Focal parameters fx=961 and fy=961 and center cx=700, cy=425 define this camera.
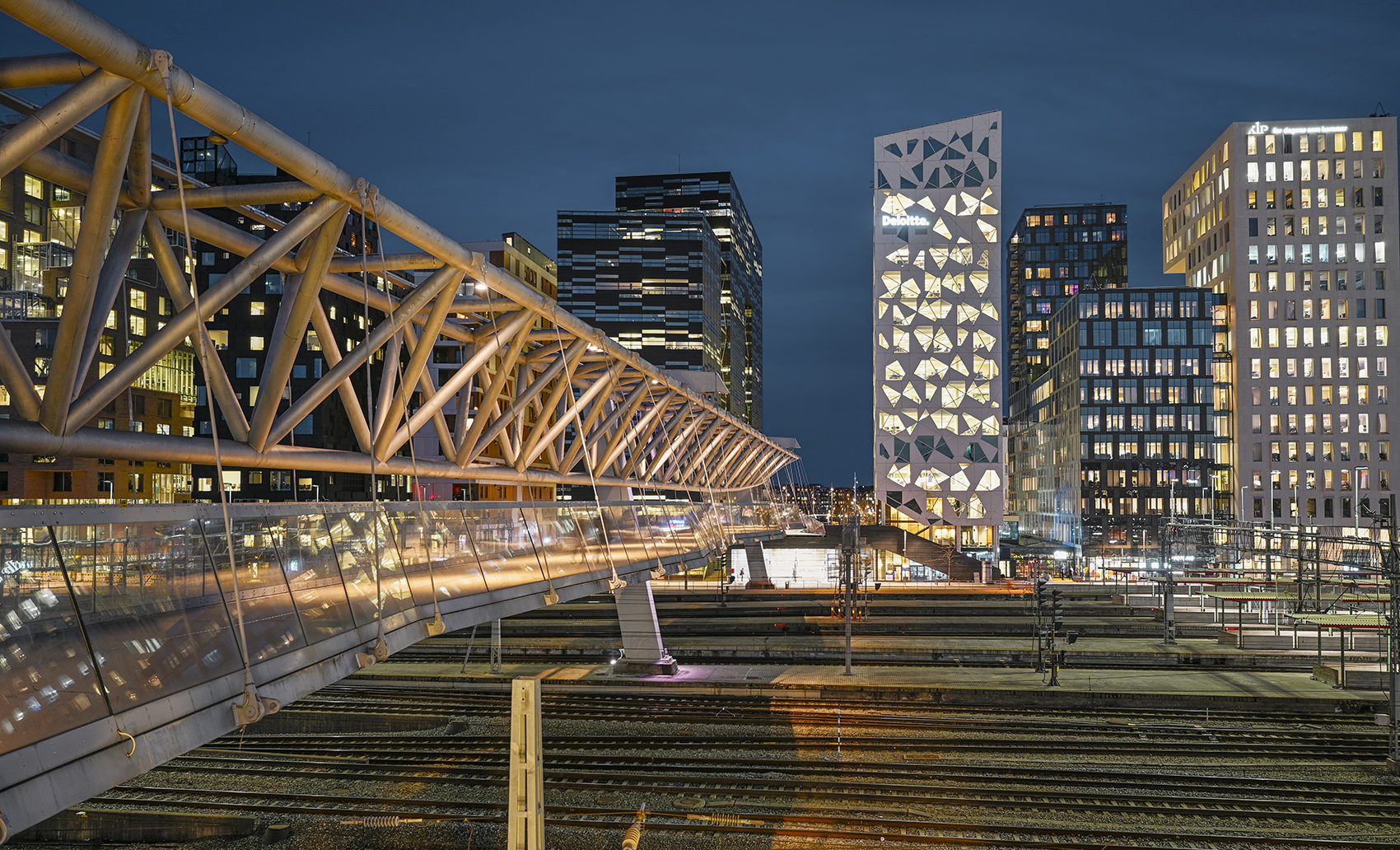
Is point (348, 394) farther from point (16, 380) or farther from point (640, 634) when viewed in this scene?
point (640, 634)

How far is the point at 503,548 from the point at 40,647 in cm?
892

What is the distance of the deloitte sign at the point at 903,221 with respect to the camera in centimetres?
8894

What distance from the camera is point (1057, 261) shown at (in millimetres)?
182000

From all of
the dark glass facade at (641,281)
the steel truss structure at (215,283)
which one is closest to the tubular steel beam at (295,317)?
the steel truss structure at (215,283)

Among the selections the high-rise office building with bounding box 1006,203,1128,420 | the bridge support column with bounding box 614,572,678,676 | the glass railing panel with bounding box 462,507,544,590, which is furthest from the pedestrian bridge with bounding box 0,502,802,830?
the high-rise office building with bounding box 1006,203,1128,420

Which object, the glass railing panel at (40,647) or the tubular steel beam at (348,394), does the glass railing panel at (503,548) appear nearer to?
the tubular steel beam at (348,394)

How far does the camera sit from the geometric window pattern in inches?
3479

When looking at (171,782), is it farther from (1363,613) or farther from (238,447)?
(1363,613)

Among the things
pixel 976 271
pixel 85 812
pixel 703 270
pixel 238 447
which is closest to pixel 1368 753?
pixel 238 447

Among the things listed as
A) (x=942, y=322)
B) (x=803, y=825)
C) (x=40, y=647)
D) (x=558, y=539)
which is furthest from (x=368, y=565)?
(x=942, y=322)

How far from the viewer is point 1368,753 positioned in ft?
78.9

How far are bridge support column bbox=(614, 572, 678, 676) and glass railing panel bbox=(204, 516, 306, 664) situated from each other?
2302cm

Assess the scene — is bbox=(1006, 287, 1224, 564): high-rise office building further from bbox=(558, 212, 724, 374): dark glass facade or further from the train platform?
bbox=(558, 212, 724, 374): dark glass facade

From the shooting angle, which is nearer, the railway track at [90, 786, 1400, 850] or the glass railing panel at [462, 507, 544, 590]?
the glass railing panel at [462, 507, 544, 590]
